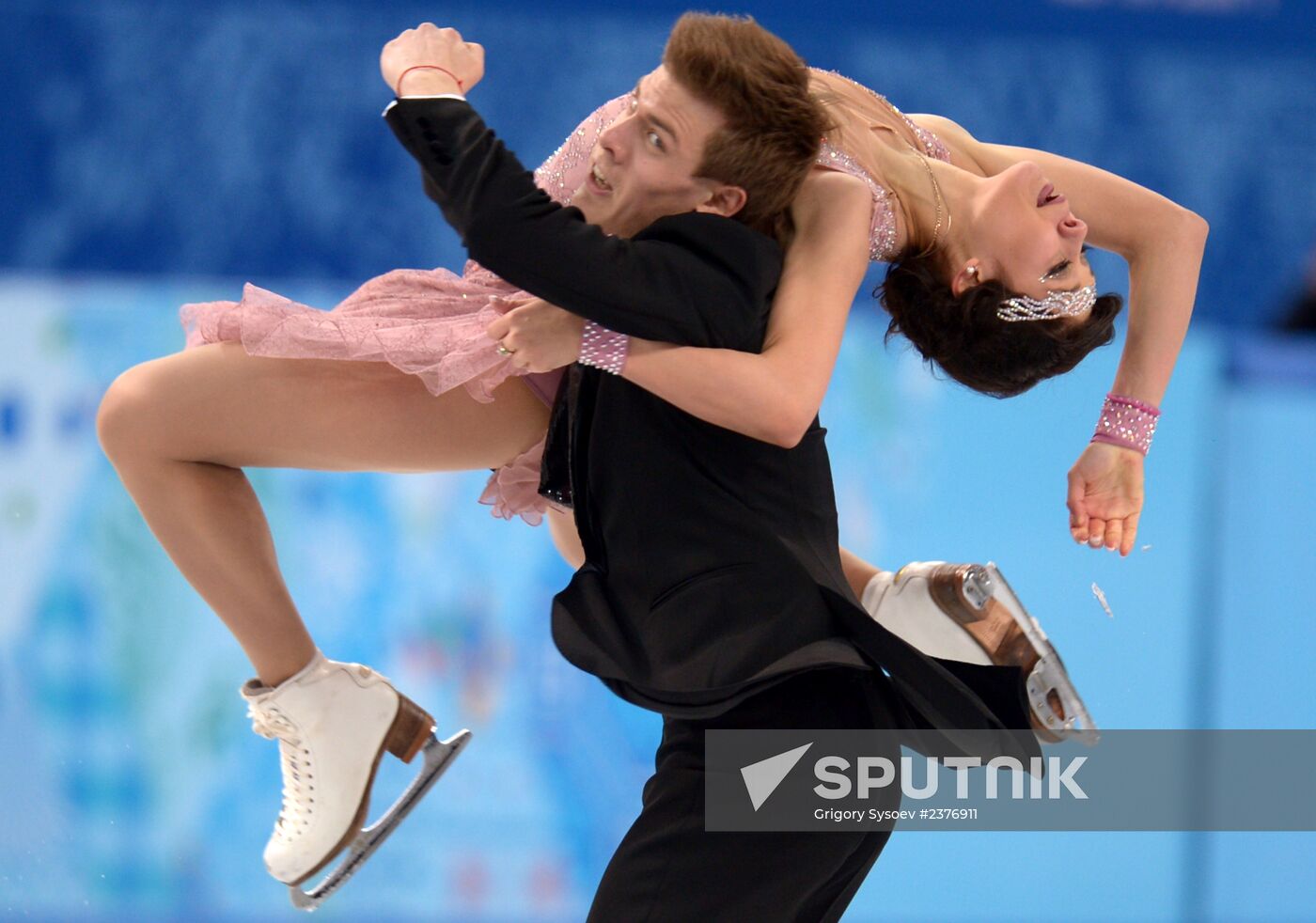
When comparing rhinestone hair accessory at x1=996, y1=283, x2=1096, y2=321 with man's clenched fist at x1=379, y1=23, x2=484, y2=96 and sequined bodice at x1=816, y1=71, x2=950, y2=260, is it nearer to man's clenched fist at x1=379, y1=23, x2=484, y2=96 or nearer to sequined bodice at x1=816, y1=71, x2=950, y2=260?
sequined bodice at x1=816, y1=71, x2=950, y2=260

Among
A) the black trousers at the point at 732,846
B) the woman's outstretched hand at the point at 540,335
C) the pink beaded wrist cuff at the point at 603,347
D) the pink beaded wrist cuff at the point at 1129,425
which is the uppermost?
the pink beaded wrist cuff at the point at 1129,425

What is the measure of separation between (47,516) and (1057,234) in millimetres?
1960

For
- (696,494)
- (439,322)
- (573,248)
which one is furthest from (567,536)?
(573,248)

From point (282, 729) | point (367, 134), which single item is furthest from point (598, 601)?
point (367, 134)

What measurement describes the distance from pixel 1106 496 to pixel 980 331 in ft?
0.99

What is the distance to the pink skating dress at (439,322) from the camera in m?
1.86

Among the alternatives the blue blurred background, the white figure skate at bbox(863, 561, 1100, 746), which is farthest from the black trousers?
the blue blurred background

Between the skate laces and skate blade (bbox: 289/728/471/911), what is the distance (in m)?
0.08

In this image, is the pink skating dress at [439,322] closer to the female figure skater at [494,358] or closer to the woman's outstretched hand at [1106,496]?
the female figure skater at [494,358]

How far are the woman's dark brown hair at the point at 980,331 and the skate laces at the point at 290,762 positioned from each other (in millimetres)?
1004

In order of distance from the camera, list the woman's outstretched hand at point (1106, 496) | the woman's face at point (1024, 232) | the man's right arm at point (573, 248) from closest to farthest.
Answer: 1. the man's right arm at point (573, 248)
2. the woman's face at point (1024, 232)
3. the woman's outstretched hand at point (1106, 496)

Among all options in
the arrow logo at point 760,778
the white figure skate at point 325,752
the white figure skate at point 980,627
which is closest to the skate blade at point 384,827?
the white figure skate at point 325,752

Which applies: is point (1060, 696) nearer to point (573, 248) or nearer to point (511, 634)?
point (573, 248)

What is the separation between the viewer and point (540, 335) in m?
1.70
